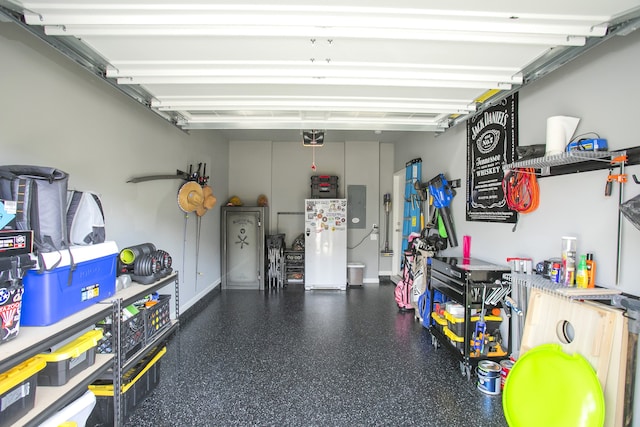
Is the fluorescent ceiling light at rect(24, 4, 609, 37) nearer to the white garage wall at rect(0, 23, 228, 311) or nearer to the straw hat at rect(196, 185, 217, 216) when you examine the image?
the white garage wall at rect(0, 23, 228, 311)

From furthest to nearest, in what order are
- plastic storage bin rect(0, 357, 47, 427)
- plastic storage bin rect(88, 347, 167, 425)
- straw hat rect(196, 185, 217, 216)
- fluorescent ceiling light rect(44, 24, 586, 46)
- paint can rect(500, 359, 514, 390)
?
straw hat rect(196, 185, 217, 216), paint can rect(500, 359, 514, 390), plastic storage bin rect(88, 347, 167, 425), fluorescent ceiling light rect(44, 24, 586, 46), plastic storage bin rect(0, 357, 47, 427)

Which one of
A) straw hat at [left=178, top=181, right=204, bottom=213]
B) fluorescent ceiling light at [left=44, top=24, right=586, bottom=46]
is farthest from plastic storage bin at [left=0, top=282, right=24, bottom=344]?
straw hat at [left=178, top=181, right=204, bottom=213]

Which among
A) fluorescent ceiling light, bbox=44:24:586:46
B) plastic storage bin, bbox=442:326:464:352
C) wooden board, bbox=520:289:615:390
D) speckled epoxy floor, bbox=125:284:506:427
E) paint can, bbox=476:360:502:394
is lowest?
speckled epoxy floor, bbox=125:284:506:427

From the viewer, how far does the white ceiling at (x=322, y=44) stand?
56.5 inches

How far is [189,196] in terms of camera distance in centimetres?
362

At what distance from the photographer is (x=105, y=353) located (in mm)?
1792

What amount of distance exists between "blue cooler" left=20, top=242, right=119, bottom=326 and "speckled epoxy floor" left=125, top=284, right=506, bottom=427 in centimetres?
104

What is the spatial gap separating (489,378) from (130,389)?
2.64 metres

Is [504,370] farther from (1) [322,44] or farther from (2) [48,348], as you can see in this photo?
(2) [48,348]

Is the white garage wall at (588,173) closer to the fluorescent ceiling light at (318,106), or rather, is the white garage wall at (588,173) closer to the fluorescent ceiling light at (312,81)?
the fluorescent ceiling light at (312,81)

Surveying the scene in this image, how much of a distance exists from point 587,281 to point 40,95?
11.7 ft

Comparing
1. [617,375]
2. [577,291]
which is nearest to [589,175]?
[577,291]

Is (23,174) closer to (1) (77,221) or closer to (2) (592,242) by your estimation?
(1) (77,221)

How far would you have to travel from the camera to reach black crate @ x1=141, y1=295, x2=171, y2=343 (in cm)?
210
